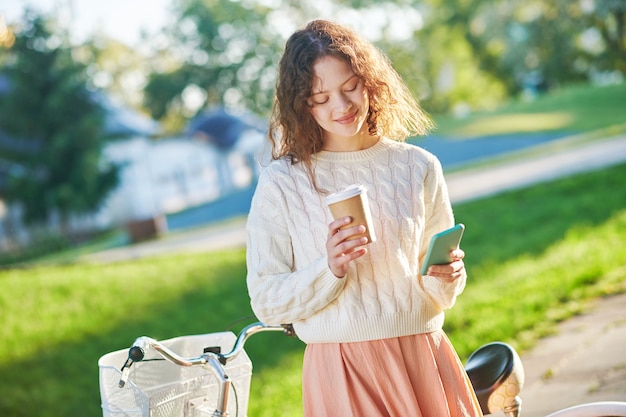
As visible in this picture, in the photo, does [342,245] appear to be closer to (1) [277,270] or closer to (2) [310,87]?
(1) [277,270]

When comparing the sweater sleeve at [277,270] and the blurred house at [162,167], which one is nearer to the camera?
the sweater sleeve at [277,270]

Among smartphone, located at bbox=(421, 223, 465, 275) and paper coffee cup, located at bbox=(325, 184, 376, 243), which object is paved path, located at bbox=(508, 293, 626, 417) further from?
paper coffee cup, located at bbox=(325, 184, 376, 243)

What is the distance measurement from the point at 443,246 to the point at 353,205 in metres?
0.27

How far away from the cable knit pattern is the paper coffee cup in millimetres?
192

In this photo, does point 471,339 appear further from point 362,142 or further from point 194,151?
point 194,151

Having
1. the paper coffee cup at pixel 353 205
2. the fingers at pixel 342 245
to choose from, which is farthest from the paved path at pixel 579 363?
the paper coffee cup at pixel 353 205

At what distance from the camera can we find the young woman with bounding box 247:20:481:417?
2221mm

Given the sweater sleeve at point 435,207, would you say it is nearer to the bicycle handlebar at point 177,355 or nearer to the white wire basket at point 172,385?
the bicycle handlebar at point 177,355

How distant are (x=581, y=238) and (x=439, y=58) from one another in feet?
121

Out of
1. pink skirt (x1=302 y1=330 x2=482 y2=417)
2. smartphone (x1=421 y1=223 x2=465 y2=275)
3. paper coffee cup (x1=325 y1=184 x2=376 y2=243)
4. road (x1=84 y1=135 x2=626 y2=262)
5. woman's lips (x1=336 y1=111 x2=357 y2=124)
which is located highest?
woman's lips (x1=336 y1=111 x2=357 y2=124)

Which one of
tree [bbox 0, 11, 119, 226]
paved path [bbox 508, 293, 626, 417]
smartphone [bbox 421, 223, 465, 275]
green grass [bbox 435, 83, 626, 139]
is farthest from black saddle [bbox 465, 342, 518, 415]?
tree [bbox 0, 11, 119, 226]

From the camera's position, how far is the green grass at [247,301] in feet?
23.1

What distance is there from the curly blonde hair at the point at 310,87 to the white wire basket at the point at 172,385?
1.99ft

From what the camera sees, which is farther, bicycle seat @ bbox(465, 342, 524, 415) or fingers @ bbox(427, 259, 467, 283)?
bicycle seat @ bbox(465, 342, 524, 415)
